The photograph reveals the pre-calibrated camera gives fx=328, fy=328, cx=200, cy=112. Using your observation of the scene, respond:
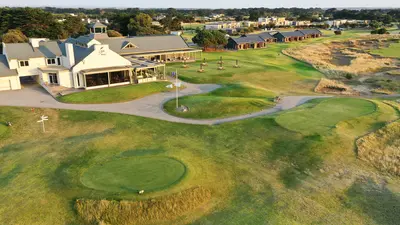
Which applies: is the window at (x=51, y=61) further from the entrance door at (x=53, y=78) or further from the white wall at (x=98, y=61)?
the white wall at (x=98, y=61)

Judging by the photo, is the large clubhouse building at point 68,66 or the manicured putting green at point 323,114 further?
the large clubhouse building at point 68,66

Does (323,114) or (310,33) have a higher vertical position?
(310,33)

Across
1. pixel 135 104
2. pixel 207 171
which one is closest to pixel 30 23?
pixel 135 104

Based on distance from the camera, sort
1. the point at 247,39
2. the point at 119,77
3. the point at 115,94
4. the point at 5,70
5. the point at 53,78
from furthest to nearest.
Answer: the point at 247,39, the point at 119,77, the point at 53,78, the point at 5,70, the point at 115,94

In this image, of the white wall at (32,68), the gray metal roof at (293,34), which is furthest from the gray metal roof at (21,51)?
the gray metal roof at (293,34)

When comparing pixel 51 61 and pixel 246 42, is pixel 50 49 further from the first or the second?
pixel 246 42

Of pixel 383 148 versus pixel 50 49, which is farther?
pixel 50 49

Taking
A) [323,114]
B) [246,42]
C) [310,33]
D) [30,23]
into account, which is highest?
[30,23]
